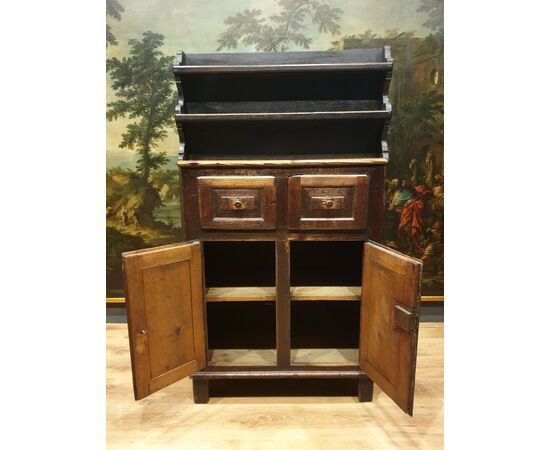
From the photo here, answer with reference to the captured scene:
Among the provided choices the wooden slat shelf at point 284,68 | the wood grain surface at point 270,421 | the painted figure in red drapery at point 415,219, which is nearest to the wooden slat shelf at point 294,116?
the wooden slat shelf at point 284,68

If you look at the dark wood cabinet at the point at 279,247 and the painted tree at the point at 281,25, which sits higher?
the painted tree at the point at 281,25

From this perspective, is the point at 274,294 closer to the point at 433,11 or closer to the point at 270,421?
the point at 270,421

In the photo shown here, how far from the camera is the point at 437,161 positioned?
2.71 meters

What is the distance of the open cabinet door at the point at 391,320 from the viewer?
1.52 metres

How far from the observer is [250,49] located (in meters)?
2.57

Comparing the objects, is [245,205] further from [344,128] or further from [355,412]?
[355,412]

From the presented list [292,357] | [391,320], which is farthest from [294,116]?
[292,357]

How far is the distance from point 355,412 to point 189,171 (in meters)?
1.46

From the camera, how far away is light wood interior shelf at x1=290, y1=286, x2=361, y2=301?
202 centimetres

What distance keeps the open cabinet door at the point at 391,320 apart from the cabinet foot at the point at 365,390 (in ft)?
0.46

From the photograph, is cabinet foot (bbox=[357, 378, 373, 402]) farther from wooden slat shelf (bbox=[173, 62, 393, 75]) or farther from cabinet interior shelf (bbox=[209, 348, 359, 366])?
wooden slat shelf (bbox=[173, 62, 393, 75])

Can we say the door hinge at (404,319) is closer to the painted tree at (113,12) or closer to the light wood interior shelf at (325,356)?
the light wood interior shelf at (325,356)

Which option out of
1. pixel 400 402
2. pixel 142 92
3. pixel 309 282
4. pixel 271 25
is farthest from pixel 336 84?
pixel 400 402

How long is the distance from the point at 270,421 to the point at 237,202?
1.08m
